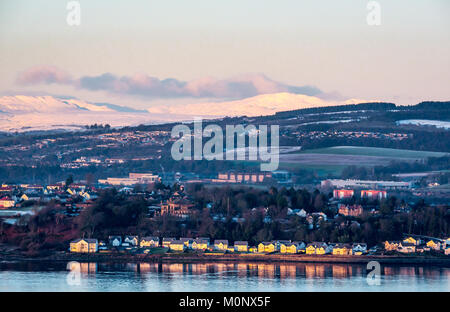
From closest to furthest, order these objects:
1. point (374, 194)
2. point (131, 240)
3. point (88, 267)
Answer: point (88, 267) < point (131, 240) < point (374, 194)

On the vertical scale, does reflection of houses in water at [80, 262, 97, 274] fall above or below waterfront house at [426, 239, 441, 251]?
below

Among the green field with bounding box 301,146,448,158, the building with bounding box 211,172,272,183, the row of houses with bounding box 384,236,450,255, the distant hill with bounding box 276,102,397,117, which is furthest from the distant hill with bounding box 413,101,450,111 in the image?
the row of houses with bounding box 384,236,450,255

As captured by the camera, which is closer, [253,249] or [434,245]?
[253,249]

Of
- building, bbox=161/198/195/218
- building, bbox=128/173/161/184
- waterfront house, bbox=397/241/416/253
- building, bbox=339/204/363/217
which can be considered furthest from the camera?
building, bbox=128/173/161/184

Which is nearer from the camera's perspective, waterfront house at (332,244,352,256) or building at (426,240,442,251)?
waterfront house at (332,244,352,256)

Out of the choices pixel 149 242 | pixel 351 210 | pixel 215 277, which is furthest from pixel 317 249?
pixel 351 210

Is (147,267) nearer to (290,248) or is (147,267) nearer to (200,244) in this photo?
(200,244)

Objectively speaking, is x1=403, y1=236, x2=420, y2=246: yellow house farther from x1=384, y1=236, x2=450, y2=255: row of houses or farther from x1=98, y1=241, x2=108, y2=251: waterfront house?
x1=98, y1=241, x2=108, y2=251: waterfront house
